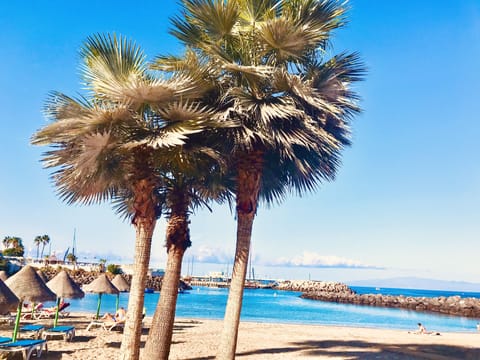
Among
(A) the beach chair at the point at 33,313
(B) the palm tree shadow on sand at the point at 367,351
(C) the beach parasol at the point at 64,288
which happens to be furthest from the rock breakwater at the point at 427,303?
(C) the beach parasol at the point at 64,288

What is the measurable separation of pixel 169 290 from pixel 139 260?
47.4 inches

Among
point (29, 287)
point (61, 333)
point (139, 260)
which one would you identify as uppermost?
point (139, 260)

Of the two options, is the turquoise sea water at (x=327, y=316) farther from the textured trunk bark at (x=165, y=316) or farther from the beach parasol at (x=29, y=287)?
the textured trunk bark at (x=165, y=316)

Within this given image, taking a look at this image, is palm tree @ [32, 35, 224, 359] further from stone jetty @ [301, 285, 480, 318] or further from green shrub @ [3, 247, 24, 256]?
green shrub @ [3, 247, 24, 256]

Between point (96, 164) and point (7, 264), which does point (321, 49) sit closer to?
point (96, 164)

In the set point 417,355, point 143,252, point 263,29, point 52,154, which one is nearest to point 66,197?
point 52,154

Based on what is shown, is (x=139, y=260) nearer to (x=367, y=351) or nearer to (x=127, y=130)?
(x=127, y=130)

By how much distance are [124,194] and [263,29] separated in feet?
17.9

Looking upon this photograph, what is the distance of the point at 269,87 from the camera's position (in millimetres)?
9469

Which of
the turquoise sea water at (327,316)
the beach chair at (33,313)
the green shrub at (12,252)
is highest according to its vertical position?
the green shrub at (12,252)

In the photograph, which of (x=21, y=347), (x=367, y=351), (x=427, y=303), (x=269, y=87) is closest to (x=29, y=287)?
(x=21, y=347)

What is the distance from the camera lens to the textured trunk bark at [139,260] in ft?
27.7

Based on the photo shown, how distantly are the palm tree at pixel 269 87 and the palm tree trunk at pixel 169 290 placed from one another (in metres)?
1.34

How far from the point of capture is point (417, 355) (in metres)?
15.2
